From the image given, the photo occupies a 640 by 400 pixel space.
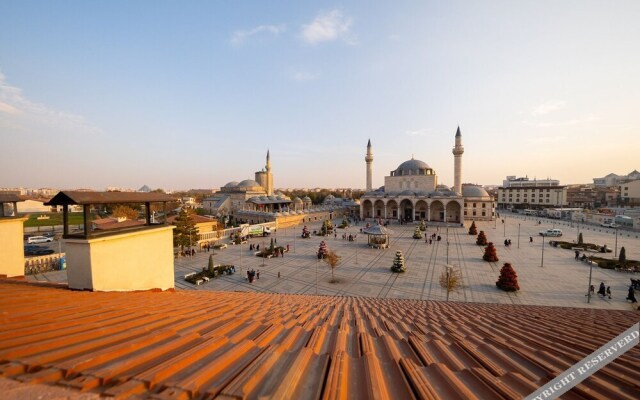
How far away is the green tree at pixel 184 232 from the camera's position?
934 inches

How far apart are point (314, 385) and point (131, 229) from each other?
616cm

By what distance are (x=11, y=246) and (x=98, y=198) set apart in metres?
4.66

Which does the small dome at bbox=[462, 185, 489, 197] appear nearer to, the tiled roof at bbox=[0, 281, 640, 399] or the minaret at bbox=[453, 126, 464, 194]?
the minaret at bbox=[453, 126, 464, 194]

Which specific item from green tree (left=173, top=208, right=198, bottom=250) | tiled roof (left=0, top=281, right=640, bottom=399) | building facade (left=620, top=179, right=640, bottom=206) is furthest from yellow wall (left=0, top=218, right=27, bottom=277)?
building facade (left=620, top=179, right=640, bottom=206)

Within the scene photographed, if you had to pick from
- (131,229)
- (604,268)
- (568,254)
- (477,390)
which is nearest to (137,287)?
(131,229)

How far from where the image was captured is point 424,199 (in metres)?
50.2

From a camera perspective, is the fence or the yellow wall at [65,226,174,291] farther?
the fence

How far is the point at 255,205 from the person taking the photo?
2264 inches

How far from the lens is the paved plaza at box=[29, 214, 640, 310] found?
50.0 feet

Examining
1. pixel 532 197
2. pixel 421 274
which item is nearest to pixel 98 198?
pixel 421 274

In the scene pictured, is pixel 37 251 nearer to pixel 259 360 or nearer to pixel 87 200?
pixel 87 200

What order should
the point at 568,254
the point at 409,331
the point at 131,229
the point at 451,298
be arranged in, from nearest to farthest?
the point at 409,331 < the point at 131,229 < the point at 451,298 < the point at 568,254

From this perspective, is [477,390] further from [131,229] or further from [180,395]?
[131,229]

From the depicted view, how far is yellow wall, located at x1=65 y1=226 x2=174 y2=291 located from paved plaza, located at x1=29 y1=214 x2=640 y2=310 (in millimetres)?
9342
